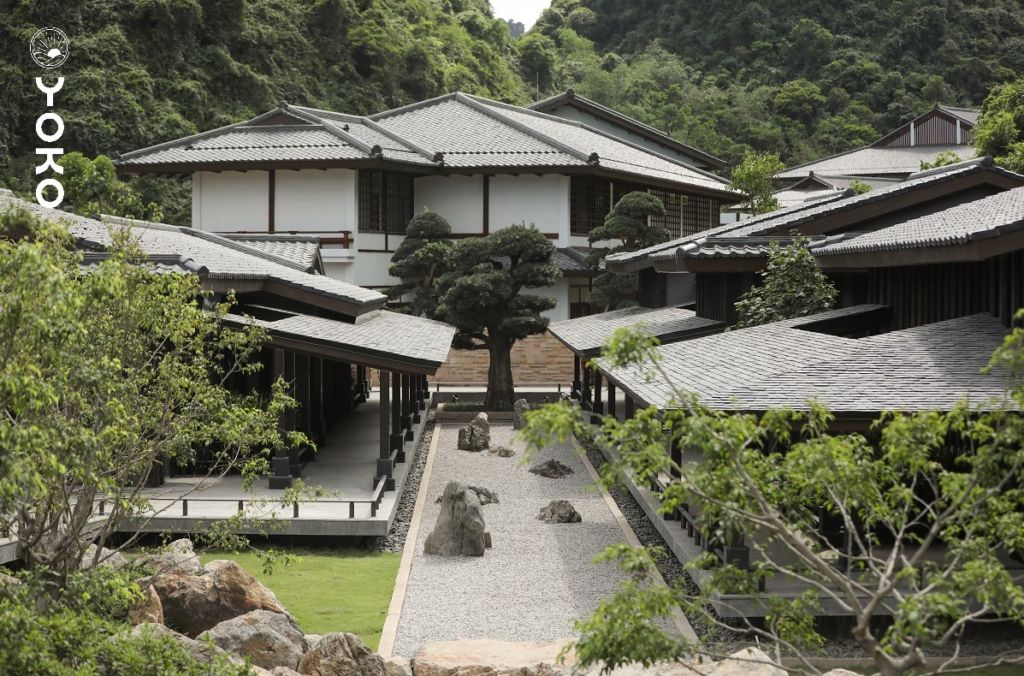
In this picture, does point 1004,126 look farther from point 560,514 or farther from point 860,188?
point 560,514

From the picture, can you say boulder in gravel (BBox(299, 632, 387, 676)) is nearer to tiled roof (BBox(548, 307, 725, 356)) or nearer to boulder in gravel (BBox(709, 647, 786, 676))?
boulder in gravel (BBox(709, 647, 786, 676))

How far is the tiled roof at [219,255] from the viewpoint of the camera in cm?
1784

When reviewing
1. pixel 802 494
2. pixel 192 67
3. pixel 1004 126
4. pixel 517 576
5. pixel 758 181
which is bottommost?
pixel 517 576

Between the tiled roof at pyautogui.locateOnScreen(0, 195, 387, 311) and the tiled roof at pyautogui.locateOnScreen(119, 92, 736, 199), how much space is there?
8.33m

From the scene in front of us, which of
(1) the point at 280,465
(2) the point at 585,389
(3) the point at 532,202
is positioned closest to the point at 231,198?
(3) the point at 532,202

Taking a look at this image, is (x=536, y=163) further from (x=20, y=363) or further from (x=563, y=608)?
(x=20, y=363)

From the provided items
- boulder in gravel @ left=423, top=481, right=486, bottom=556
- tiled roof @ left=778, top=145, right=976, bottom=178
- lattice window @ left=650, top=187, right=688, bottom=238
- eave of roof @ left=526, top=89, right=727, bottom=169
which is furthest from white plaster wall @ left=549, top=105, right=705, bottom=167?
boulder in gravel @ left=423, top=481, right=486, bottom=556

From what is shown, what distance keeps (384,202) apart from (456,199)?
255 centimetres

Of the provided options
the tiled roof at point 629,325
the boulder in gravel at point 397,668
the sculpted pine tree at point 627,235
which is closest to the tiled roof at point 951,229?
the tiled roof at point 629,325

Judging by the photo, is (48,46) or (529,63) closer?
(48,46)

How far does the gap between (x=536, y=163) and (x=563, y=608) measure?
78.6ft

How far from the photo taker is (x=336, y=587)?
12.9 meters

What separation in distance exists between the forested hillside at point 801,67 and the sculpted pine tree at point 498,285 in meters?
39.1

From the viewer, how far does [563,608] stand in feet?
39.2
